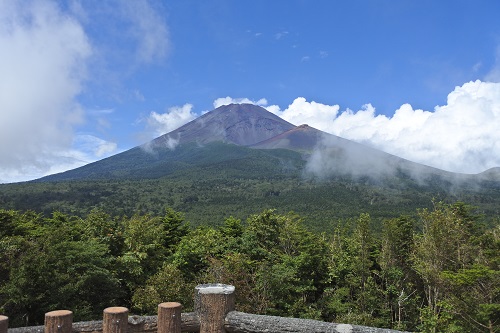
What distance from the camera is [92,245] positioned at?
1466cm

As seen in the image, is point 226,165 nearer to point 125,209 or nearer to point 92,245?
point 125,209

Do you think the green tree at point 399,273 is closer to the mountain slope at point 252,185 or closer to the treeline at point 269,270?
the treeline at point 269,270

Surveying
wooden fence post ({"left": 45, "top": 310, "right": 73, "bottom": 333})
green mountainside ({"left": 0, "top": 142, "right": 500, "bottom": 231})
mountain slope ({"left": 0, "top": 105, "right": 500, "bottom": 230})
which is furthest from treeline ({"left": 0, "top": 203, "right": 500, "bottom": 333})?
mountain slope ({"left": 0, "top": 105, "right": 500, "bottom": 230})

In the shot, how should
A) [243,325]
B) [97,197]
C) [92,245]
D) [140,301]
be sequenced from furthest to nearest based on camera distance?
[97,197]
[92,245]
[140,301]
[243,325]

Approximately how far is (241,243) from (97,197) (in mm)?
66099

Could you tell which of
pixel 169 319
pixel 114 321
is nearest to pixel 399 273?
pixel 169 319

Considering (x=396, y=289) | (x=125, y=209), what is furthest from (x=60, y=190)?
(x=396, y=289)

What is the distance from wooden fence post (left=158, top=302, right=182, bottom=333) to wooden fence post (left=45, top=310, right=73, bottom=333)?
Result: 21.5 inches

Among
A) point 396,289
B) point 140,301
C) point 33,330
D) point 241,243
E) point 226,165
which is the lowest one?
point 396,289

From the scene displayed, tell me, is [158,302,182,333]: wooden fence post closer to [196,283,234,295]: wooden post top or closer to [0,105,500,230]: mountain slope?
[196,283,234,295]: wooden post top

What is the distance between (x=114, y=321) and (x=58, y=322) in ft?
1.06

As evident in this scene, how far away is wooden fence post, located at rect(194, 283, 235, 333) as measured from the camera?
250 centimetres

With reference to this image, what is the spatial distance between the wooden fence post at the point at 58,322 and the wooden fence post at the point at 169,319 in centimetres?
55

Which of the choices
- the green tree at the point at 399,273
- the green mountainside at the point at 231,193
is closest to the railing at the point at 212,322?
the green tree at the point at 399,273
